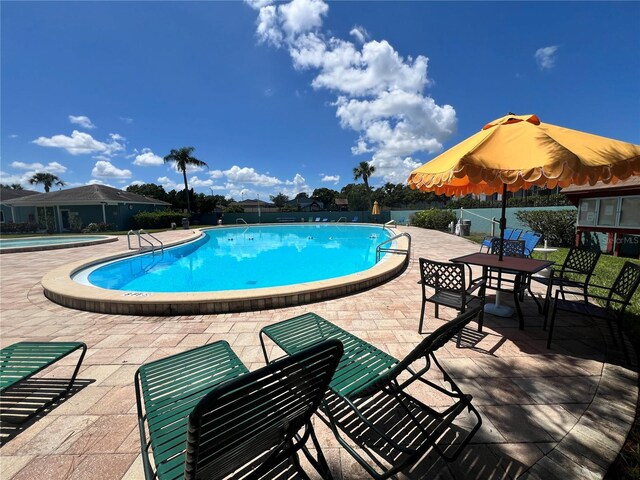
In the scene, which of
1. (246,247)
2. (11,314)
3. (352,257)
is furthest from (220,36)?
(11,314)

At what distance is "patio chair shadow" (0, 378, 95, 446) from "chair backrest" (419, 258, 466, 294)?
12.9ft

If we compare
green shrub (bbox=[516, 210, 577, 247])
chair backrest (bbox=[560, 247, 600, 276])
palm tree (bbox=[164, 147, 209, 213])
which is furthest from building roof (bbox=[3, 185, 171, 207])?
green shrub (bbox=[516, 210, 577, 247])

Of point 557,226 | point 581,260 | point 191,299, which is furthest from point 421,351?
point 557,226

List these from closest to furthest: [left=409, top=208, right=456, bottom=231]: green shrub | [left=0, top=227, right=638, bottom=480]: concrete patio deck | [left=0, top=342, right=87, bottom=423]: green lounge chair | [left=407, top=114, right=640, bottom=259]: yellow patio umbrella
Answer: [left=0, top=227, right=638, bottom=480]: concrete patio deck < [left=0, top=342, right=87, bottom=423]: green lounge chair < [left=407, top=114, right=640, bottom=259]: yellow patio umbrella < [left=409, top=208, right=456, bottom=231]: green shrub

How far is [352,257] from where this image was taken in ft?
40.9

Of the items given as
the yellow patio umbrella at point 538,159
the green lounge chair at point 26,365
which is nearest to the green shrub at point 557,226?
the yellow patio umbrella at point 538,159

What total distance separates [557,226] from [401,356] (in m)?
12.2

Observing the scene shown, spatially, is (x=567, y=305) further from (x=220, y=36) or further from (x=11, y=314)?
(x=220, y=36)

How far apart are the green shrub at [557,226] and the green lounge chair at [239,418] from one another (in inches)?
510

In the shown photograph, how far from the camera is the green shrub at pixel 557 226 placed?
10.7m

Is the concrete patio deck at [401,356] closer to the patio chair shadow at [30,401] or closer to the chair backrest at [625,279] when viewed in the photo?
the patio chair shadow at [30,401]

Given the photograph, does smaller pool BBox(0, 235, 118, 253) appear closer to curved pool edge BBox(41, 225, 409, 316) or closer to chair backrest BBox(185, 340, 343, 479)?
curved pool edge BBox(41, 225, 409, 316)

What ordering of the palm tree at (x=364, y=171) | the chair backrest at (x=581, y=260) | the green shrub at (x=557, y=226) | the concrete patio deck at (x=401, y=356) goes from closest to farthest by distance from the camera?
the concrete patio deck at (x=401, y=356), the chair backrest at (x=581, y=260), the green shrub at (x=557, y=226), the palm tree at (x=364, y=171)

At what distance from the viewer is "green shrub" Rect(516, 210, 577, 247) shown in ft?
35.2
